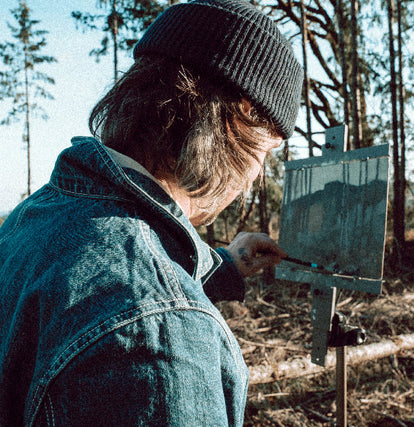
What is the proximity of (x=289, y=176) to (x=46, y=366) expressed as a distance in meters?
2.30

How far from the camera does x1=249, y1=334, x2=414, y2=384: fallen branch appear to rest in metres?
3.04

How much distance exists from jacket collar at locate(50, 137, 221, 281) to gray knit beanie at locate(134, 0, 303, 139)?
41cm

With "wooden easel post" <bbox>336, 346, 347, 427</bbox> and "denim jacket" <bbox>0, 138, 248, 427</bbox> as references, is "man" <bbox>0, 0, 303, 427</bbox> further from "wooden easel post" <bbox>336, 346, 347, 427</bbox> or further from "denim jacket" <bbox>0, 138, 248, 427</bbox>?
"wooden easel post" <bbox>336, 346, 347, 427</bbox>

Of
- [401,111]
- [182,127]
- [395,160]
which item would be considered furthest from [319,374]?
[401,111]

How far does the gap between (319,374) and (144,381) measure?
3761mm

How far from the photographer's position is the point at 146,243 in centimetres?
68

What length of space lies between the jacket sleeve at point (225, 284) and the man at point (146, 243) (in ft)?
1.98

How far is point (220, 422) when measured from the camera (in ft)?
2.00

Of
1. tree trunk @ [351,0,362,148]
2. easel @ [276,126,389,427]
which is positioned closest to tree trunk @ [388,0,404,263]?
tree trunk @ [351,0,362,148]

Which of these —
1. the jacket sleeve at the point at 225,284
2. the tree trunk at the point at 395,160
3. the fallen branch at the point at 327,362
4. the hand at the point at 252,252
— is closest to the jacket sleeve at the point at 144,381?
the jacket sleeve at the point at 225,284

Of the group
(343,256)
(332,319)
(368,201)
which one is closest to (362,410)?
(332,319)

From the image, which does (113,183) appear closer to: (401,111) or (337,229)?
(337,229)

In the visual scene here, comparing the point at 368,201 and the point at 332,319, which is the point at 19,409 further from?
the point at 368,201

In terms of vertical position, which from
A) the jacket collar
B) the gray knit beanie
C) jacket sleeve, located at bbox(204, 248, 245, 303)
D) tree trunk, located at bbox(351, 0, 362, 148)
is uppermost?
tree trunk, located at bbox(351, 0, 362, 148)
